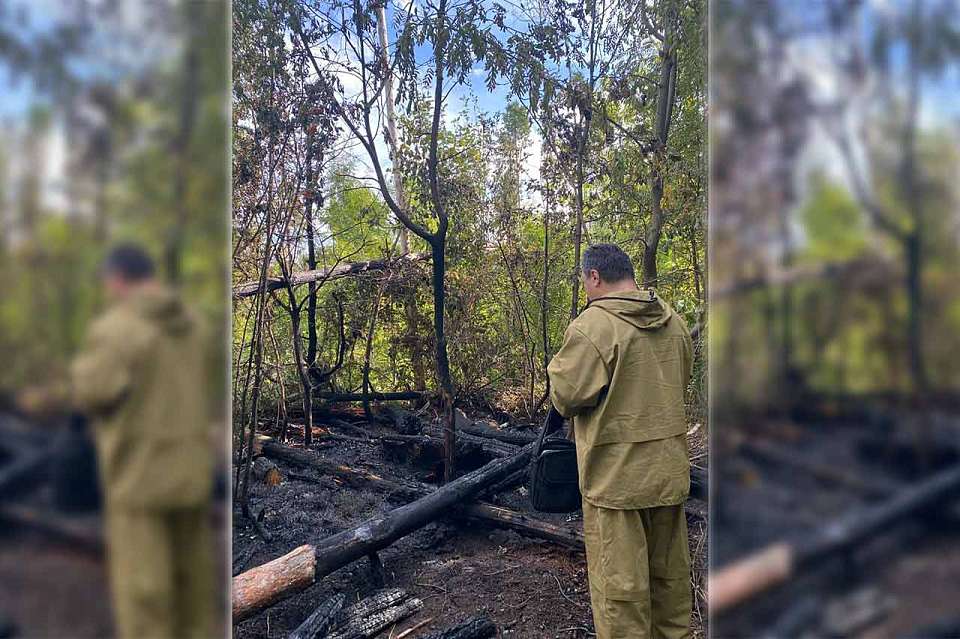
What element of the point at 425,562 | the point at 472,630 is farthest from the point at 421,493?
the point at 472,630

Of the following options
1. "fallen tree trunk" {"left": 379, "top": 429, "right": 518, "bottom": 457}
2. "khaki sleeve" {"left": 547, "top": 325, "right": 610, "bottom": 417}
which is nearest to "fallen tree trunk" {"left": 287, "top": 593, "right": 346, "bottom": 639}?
"fallen tree trunk" {"left": 379, "top": 429, "right": 518, "bottom": 457}

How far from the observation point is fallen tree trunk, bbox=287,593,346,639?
3.23m

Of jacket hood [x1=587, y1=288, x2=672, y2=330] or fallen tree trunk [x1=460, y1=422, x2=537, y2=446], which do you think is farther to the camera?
fallen tree trunk [x1=460, y1=422, x2=537, y2=446]

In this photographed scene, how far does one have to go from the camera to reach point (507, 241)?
158 inches
